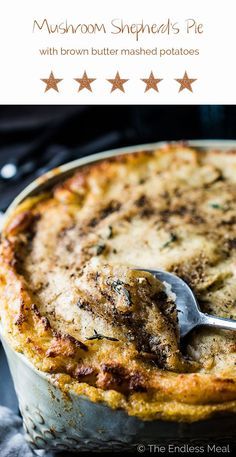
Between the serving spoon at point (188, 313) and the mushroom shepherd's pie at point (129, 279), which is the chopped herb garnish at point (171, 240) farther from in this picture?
the serving spoon at point (188, 313)

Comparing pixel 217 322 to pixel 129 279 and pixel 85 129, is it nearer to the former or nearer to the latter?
pixel 129 279

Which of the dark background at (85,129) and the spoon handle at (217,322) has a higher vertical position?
the dark background at (85,129)

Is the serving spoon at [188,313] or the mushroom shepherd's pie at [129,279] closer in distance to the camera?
the mushroom shepherd's pie at [129,279]

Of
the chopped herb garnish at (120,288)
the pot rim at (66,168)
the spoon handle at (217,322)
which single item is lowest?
the spoon handle at (217,322)
